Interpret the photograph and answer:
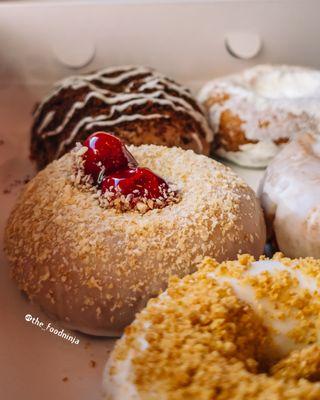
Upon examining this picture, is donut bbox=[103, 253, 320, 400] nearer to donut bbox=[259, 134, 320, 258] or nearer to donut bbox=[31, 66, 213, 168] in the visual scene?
donut bbox=[259, 134, 320, 258]

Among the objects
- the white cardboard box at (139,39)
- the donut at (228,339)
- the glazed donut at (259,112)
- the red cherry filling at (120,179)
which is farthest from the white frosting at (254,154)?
the donut at (228,339)

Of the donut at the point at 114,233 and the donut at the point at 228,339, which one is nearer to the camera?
the donut at the point at 228,339

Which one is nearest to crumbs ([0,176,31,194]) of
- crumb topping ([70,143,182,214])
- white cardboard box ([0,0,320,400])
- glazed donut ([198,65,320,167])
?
white cardboard box ([0,0,320,400])

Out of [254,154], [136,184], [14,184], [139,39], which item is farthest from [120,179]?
[139,39]

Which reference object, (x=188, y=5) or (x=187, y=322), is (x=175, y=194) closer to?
(x=187, y=322)

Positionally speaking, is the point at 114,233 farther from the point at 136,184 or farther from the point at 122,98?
the point at 122,98

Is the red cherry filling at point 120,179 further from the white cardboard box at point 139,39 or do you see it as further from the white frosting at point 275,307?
the white cardboard box at point 139,39

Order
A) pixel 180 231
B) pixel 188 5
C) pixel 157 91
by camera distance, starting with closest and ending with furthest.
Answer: pixel 180 231 → pixel 157 91 → pixel 188 5

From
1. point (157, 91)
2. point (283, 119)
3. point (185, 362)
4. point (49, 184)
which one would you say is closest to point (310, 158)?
point (283, 119)
